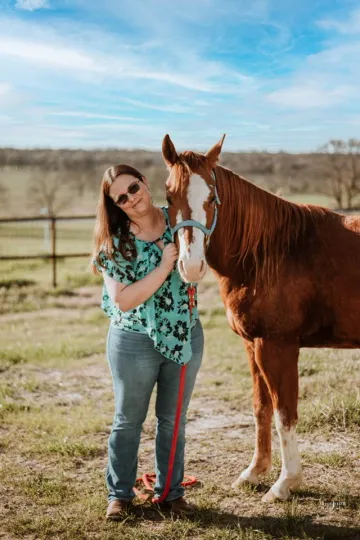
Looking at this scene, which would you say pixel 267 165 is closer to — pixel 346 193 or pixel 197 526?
pixel 346 193

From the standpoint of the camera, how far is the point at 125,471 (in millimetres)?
3072

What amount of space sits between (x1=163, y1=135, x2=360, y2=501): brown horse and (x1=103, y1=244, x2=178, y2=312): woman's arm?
539 millimetres

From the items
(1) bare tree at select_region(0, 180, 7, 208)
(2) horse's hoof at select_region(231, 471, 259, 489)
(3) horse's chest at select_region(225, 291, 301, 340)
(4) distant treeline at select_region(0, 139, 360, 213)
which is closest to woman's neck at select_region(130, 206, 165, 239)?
(3) horse's chest at select_region(225, 291, 301, 340)

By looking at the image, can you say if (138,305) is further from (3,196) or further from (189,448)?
(3,196)

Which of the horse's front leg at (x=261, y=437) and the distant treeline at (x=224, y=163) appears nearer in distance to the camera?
the horse's front leg at (x=261, y=437)

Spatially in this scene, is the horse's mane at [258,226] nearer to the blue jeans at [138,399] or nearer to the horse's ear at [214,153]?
the horse's ear at [214,153]

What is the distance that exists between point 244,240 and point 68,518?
1891mm

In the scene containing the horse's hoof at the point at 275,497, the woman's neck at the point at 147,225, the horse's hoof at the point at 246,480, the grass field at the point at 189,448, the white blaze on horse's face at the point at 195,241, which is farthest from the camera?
the horse's hoof at the point at 246,480

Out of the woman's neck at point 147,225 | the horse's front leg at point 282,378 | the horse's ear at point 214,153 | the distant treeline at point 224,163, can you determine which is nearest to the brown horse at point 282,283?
the horse's front leg at point 282,378

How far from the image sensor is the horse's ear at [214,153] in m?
2.99

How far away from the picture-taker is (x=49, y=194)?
22422 mm

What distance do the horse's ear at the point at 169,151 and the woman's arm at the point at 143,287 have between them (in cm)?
51

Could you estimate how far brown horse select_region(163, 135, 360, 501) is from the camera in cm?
326

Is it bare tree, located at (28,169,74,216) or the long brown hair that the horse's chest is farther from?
bare tree, located at (28,169,74,216)
